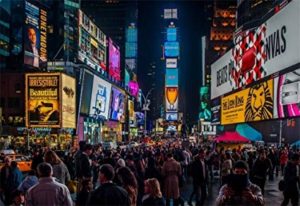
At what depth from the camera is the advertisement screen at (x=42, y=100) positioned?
67.6 metres

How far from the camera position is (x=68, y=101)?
2847 inches

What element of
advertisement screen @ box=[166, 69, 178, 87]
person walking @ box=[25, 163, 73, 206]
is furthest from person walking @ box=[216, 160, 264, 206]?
advertisement screen @ box=[166, 69, 178, 87]

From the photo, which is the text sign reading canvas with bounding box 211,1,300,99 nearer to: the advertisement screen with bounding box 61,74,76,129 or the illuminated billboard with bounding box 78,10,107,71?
the advertisement screen with bounding box 61,74,76,129

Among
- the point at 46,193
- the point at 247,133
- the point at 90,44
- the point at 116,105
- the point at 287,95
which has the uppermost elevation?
the point at 90,44

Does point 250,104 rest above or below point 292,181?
above

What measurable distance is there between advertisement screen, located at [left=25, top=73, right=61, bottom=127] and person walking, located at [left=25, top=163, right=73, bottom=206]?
61632 millimetres

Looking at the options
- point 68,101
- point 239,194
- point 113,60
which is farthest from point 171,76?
point 239,194

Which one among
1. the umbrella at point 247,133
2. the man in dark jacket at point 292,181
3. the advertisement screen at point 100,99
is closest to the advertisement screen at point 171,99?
the advertisement screen at point 100,99

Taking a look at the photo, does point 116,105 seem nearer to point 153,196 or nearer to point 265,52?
point 265,52

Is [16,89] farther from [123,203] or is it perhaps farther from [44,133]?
[123,203]

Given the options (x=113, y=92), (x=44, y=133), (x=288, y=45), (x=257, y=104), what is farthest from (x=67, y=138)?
(x=288, y=45)

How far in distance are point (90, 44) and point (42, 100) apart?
121 feet

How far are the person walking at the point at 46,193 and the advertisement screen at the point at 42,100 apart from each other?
61632 millimetres

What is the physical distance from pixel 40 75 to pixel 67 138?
49.8 feet
